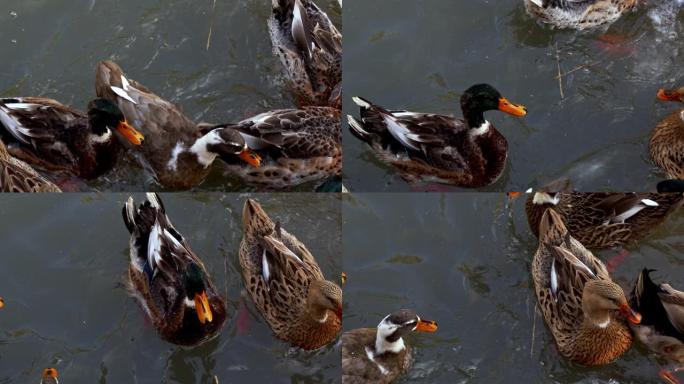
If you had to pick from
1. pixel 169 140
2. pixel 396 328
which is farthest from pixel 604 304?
pixel 169 140

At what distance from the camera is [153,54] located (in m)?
6.95

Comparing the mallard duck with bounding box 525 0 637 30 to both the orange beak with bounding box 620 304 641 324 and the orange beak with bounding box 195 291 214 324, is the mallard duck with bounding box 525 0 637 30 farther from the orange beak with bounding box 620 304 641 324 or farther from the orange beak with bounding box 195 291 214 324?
the orange beak with bounding box 195 291 214 324

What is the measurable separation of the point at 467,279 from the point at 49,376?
305 cm

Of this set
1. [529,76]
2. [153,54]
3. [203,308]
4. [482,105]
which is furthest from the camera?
[153,54]

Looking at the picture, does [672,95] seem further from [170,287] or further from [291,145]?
[170,287]

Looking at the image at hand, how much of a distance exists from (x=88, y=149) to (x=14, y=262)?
104 cm

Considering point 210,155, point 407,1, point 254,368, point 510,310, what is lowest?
point 254,368

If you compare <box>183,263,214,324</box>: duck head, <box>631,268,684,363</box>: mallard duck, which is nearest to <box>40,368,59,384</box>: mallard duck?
<box>183,263,214,324</box>: duck head

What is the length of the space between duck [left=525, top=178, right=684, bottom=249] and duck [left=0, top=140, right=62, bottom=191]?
3639 mm

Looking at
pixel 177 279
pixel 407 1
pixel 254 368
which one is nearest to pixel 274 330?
pixel 254 368

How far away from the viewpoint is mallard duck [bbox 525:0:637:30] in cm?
688

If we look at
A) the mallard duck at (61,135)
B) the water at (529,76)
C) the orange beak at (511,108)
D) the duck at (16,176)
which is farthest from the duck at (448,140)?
the duck at (16,176)

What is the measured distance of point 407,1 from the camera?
7.17 m

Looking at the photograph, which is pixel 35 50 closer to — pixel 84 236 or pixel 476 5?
pixel 84 236
